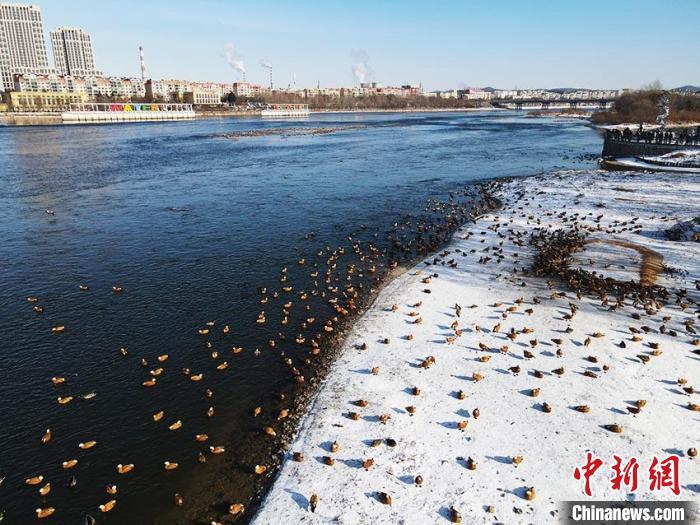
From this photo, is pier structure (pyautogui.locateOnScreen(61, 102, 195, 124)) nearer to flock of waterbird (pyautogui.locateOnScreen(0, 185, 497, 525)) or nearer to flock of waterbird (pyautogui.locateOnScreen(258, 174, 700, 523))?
flock of waterbird (pyautogui.locateOnScreen(0, 185, 497, 525))

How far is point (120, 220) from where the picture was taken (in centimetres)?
3212

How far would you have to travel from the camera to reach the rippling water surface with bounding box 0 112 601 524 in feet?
35.1

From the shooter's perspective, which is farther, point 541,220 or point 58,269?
point 541,220

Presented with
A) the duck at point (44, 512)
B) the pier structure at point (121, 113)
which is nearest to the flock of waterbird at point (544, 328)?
the duck at point (44, 512)

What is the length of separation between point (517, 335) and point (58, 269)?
2195 cm

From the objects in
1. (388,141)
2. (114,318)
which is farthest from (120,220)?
(388,141)

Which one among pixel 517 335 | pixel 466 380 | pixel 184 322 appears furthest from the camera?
pixel 184 322

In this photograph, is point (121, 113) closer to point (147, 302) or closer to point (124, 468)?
point (147, 302)

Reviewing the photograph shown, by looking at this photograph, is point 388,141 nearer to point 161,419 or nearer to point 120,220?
point 120,220

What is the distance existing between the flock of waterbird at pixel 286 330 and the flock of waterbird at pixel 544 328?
5.42 ft

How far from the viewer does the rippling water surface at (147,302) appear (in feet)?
35.1

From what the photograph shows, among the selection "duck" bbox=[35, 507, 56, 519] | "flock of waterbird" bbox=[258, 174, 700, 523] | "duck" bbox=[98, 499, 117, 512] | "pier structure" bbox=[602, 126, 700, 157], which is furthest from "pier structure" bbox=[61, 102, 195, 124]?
"duck" bbox=[98, 499, 117, 512]

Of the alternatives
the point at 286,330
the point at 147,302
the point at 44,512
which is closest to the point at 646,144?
the point at 286,330

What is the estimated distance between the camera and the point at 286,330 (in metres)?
16.8
